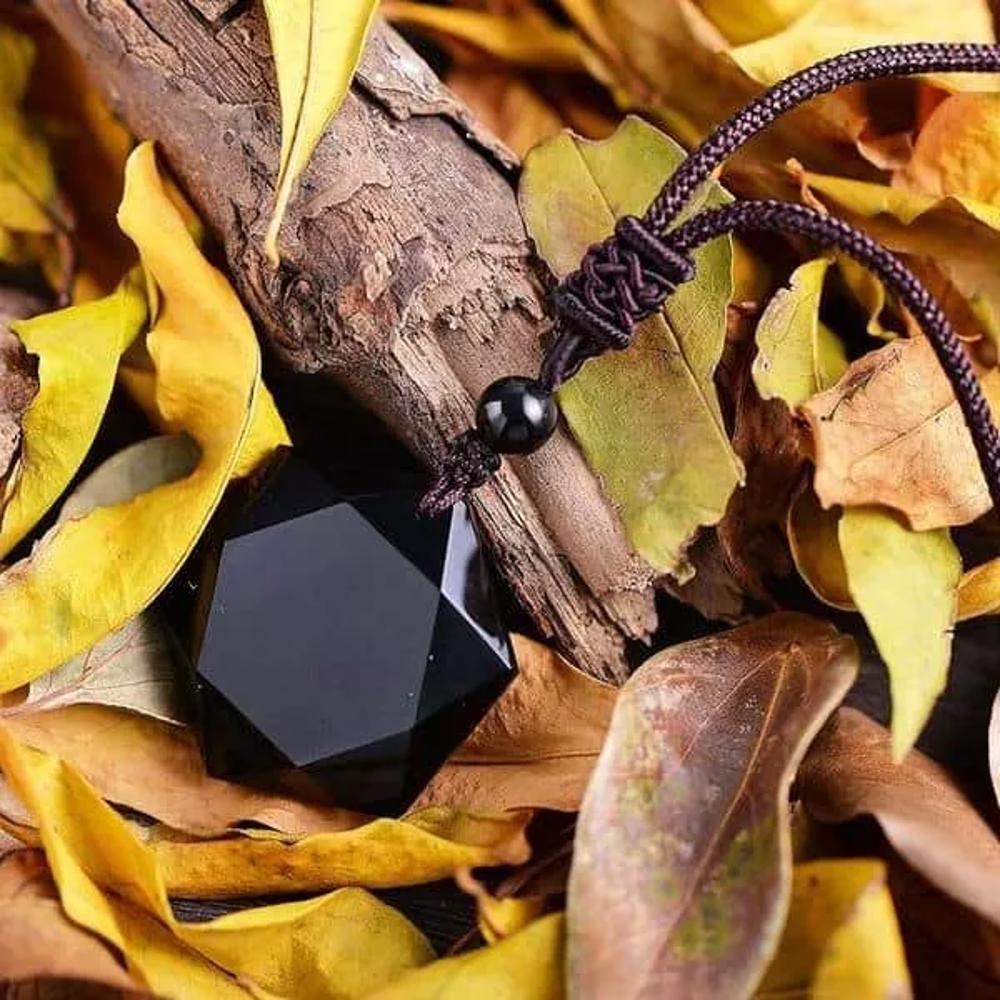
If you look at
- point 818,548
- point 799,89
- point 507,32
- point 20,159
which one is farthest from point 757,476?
point 20,159

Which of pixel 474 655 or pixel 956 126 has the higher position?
pixel 956 126

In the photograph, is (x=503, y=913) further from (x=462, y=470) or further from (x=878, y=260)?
(x=878, y=260)

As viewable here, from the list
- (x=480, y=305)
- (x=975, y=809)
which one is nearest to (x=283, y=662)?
(x=480, y=305)

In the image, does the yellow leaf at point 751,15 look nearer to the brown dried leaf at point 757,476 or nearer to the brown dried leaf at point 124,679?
the brown dried leaf at point 757,476

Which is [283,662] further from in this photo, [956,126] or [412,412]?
[956,126]

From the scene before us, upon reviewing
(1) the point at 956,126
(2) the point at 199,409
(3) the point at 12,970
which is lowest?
(3) the point at 12,970

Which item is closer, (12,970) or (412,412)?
(12,970)

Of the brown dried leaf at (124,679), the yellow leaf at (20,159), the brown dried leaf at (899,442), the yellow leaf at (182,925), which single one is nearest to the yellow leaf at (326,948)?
the yellow leaf at (182,925)
